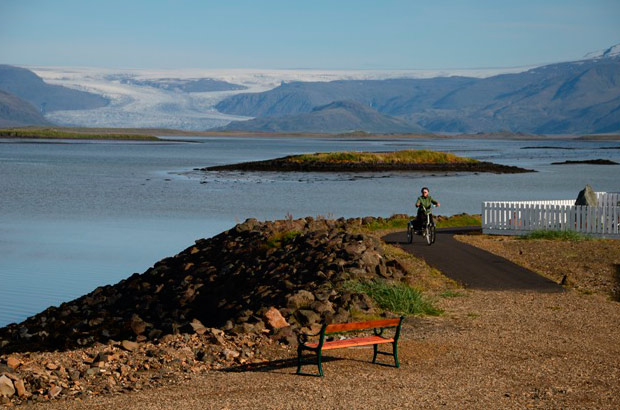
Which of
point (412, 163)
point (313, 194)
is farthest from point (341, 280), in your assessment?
point (412, 163)

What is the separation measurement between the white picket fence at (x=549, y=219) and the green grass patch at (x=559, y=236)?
80 cm

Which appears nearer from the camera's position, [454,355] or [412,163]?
[454,355]

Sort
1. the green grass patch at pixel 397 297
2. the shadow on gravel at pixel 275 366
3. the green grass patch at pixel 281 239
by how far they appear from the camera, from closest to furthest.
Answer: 1. the shadow on gravel at pixel 275 366
2. the green grass patch at pixel 397 297
3. the green grass patch at pixel 281 239

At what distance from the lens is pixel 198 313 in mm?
19891

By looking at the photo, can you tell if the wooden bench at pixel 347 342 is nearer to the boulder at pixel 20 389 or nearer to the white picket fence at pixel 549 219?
the boulder at pixel 20 389

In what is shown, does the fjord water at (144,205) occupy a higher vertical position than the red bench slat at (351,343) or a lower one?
lower

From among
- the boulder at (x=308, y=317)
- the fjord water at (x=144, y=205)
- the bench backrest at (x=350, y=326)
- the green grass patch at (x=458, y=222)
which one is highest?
the bench backrest at (x=350, y=326)

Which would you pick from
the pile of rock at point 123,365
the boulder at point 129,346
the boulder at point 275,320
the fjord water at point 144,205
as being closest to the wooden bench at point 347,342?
the pile of rock at point 123,365

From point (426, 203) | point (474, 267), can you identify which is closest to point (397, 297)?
point (474, 267)

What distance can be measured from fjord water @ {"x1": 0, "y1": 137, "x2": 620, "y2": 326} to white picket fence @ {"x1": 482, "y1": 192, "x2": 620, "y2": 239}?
1141cm

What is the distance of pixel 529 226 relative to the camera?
1082 inches

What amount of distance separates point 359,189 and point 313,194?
7638 millimetres

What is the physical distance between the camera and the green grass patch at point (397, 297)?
15938 mm

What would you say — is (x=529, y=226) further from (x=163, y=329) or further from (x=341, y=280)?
(x=163, y=329)
